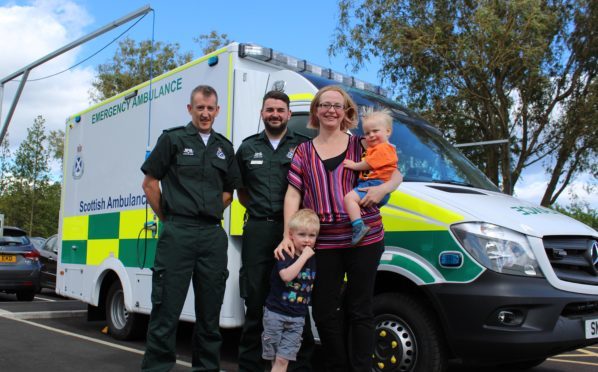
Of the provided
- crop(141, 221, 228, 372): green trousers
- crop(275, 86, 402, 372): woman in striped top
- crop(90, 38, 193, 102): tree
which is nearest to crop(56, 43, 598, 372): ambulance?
crop(275, 86, 402, 372): woman in striped top

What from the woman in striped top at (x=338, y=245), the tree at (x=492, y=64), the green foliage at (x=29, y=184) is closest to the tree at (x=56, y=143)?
the green foliage at (x=29, y=184)

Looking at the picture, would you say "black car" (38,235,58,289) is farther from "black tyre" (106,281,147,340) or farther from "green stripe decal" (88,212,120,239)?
"black tyre" (106,281,147,340)

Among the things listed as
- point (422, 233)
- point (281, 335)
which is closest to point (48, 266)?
point (281, 335)

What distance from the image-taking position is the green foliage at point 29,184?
29797mm

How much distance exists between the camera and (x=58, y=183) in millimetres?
35281

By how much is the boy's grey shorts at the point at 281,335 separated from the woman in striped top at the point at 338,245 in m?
0.21

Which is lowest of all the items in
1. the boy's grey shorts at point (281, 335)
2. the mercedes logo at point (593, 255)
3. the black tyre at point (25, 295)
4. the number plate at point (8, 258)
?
the black tyre at point (25, 295)

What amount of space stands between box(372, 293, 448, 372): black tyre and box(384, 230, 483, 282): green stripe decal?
0.81ft

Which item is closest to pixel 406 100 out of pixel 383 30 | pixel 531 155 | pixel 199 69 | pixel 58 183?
pixel 383 30

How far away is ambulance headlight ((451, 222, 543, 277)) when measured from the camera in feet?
12.0

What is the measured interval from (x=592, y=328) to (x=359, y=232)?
5.76 feet

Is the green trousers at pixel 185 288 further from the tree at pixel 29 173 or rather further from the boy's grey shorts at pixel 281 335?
the tree at pixel 29 173

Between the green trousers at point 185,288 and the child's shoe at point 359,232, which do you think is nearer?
the child's shoe at point 359,232

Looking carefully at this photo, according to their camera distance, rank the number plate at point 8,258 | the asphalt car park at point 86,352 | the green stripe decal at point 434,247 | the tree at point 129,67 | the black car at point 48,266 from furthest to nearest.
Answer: the tree at point 129,67, the black car at point 48,266, the number plate at point 8,258, the asphalt car park at point 86,352, the green stripe decal at point 434,247
